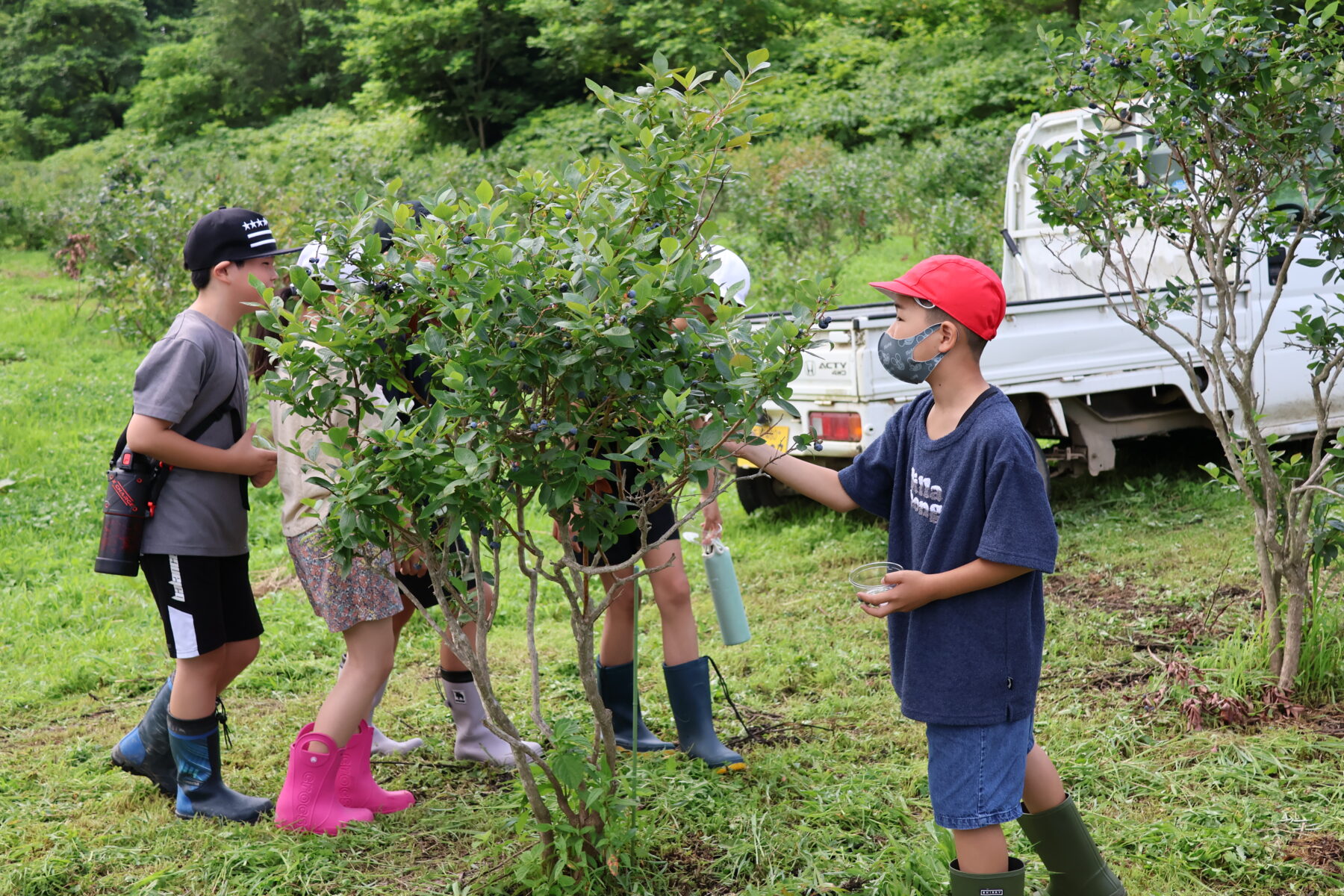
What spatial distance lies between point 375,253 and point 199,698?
62.5 inches

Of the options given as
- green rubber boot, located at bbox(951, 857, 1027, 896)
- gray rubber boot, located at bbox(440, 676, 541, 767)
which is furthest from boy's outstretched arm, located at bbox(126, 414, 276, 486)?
green rubber boot, located at bbox(951, 857, 1027, 896)

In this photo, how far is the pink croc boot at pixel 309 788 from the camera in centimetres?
319

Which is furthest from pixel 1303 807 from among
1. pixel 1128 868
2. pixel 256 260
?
pixel 256 260

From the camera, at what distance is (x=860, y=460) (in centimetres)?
267

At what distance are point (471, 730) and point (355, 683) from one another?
26.2 inches

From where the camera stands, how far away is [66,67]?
3759 centimetres

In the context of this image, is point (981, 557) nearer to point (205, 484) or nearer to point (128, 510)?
point (205, 484)

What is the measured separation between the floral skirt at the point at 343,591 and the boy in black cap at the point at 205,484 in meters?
0.25

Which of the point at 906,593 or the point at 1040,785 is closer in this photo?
the point at 906,593

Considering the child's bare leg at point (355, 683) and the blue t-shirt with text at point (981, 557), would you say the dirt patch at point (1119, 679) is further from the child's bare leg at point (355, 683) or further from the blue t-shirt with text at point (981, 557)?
the child's bare leg at point (355, 683)

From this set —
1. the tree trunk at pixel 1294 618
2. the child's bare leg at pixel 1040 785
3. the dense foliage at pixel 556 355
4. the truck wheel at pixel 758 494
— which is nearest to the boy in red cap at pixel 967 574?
the child's bare leg at pixel 1040 785

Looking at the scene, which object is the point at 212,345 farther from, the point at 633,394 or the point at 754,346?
the point at 754,346

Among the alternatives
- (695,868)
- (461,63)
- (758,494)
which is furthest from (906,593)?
(461,63)

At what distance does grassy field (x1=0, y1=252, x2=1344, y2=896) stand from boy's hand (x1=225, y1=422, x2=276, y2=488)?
1.00 metres
